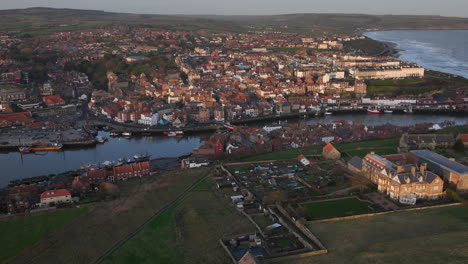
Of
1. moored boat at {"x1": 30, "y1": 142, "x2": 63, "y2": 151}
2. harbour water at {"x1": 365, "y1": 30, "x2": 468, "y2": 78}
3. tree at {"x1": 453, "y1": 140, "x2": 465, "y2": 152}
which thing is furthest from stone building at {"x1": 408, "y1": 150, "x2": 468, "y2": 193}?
harbour water at {"x1": 365, "y1": 30, "x2": 468, "y2": 78}

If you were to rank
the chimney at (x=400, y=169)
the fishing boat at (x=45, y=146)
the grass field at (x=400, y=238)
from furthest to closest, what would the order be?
the fishing boat at (x=45, y=146) → the chimney at (x=400, y=169) → the grass field at (x=400, y=238)

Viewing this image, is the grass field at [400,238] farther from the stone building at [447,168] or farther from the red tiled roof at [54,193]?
the red tiled roof at [54,193]

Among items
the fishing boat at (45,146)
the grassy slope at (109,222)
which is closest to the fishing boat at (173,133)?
the fishing boat at (45,146)

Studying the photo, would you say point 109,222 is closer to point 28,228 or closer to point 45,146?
point 28,228

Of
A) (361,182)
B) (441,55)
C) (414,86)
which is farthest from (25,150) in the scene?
(441,55)

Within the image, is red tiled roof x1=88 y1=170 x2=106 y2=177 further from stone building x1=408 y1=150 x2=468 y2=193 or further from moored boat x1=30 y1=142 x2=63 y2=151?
stone building x1=408 y1=150 x2=468 y2=193

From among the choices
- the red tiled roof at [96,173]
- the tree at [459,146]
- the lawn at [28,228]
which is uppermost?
the tree at [459,146]
